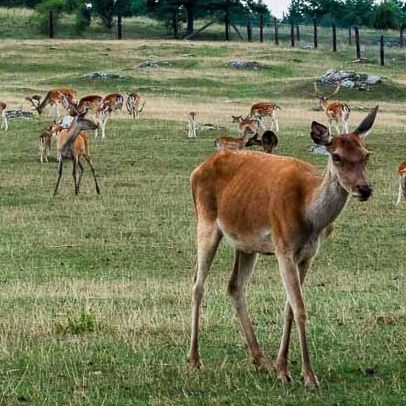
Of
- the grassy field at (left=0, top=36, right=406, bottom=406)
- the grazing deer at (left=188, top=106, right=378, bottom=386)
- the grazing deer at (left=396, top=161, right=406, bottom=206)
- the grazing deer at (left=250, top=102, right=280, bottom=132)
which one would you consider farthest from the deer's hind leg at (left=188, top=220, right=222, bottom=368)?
the grazing deer at (left=250, top=102, right=280, bottom=132)

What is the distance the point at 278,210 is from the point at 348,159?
61 centimetres

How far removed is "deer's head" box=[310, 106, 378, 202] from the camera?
706 centimetres

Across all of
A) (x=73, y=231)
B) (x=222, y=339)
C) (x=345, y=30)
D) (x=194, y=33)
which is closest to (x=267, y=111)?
(x=73, y=231)

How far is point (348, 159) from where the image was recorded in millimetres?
7176

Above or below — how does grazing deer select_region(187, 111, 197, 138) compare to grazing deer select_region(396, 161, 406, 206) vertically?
above

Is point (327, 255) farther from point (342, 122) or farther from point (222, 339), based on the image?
point (342, 122)

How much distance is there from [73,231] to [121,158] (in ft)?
32.2

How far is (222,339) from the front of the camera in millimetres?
8898

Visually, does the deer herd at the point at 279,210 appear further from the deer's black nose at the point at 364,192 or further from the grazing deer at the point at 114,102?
the grazing deer at the point at 114,102

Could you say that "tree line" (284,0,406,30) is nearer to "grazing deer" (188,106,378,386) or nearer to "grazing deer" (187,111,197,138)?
"grazing deer" (187,111,197,138)

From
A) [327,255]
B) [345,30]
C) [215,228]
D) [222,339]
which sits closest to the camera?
[215,228]

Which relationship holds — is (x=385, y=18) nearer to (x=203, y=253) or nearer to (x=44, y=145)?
(x=44, y=145)

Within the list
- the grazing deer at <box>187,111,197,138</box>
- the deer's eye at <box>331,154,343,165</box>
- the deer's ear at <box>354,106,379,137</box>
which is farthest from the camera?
the grazing deer at <box>187,111,197,138</box>

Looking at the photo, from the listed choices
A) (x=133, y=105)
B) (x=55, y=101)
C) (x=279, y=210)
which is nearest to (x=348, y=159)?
(x=279, y=210)
